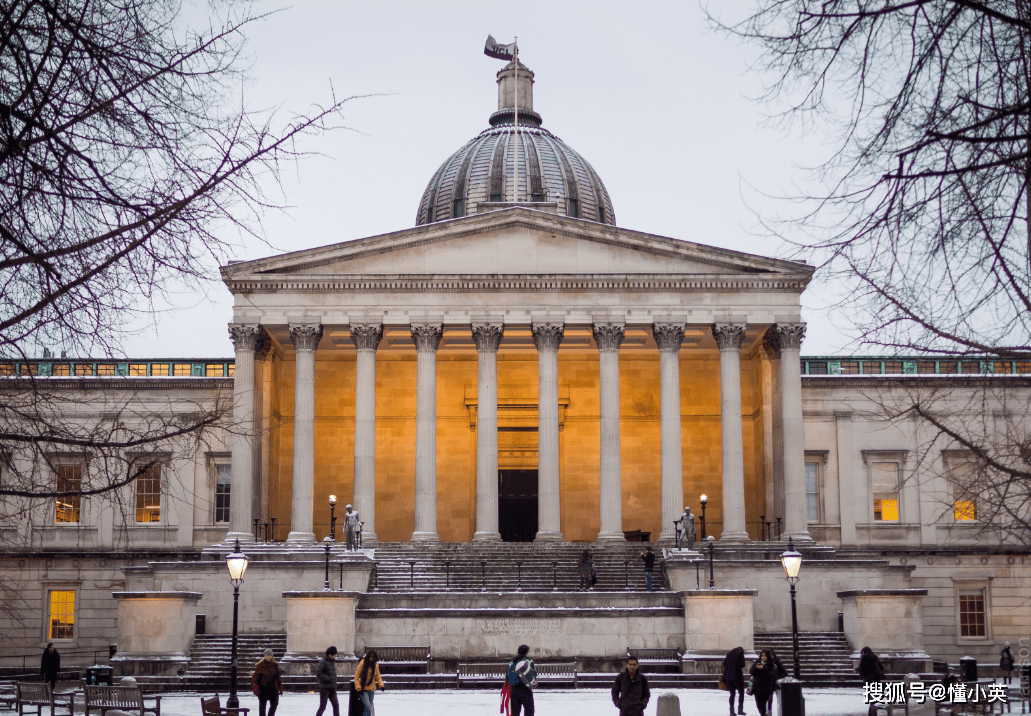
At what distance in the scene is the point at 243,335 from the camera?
52.8 metres

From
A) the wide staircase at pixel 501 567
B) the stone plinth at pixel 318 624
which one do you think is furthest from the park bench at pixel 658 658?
the stone plinth at pixel 318 624

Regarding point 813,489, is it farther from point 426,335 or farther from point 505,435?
point 426,335

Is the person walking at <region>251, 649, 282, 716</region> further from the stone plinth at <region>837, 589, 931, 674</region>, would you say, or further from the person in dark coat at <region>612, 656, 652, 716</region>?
the stone plinth at <region>837, 589, 931, 674</region>

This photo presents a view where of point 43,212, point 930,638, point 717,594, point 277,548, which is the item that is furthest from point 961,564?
point 43,212

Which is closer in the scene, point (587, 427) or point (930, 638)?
point (930, 638)

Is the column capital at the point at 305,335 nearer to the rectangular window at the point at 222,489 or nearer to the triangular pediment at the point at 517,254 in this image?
the triangular pediment at the point at 517,254

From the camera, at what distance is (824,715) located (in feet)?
92.8

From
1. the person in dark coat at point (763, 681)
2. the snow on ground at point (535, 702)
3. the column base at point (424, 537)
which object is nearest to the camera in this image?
the person in dark coat at point (763, 681)

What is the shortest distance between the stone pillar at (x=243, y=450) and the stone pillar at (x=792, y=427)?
70.3ft

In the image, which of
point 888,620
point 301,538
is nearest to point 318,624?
point 301,538

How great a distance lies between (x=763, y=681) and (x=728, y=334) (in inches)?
1032

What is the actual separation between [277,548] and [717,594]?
1855cm

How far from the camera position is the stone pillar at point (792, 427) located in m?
52.1

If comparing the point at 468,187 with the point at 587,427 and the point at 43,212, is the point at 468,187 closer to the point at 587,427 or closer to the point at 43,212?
the point at 587,427
